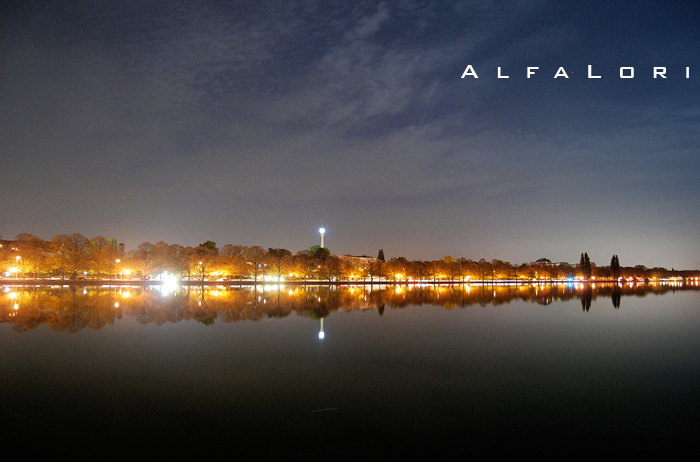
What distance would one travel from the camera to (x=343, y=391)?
10227 millimetres

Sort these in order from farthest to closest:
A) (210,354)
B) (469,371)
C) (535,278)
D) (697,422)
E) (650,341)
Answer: (535,278)
(650,341)
(210,354)
(469,371)
(697,422)

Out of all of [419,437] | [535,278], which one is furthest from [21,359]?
[535,278]

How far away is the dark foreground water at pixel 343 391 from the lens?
24.1 ft

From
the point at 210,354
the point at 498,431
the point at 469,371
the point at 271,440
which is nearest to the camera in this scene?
the point at 271,440

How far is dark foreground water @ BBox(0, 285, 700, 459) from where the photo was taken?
7359 millimetres

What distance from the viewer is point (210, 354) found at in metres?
14.2

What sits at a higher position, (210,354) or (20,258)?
(20,258)

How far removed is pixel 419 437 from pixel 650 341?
15.8m

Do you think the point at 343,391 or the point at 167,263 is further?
the point at 167,263

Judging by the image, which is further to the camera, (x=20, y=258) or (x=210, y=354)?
(x=20, y=258)

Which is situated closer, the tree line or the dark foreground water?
the dark foreground water

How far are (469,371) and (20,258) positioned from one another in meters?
77.0

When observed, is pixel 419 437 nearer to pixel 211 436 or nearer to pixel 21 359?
pixel 211 436

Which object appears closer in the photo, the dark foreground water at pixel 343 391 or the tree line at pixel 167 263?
the dark foreground water at pixel 343 391
